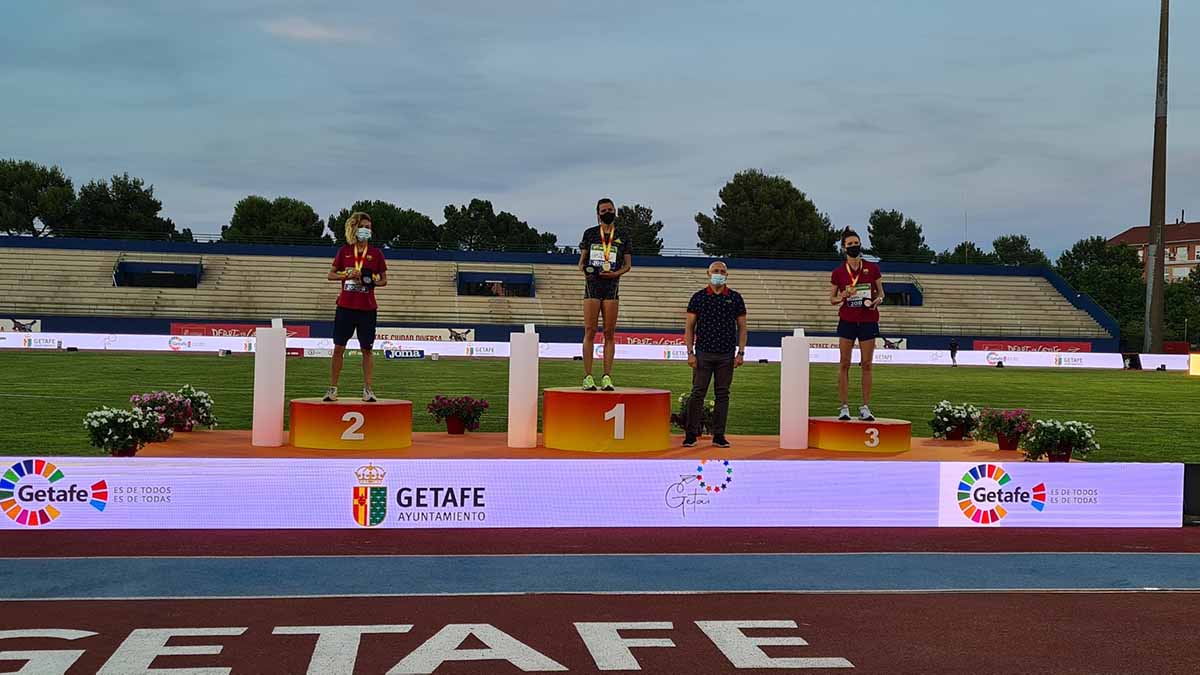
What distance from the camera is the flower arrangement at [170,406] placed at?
46.7 ft

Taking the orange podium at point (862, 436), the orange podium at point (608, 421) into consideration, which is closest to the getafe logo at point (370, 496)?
the orange podium at point (608, 421)

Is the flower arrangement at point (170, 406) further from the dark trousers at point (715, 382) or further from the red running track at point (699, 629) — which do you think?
the red running track at point (699, 629)

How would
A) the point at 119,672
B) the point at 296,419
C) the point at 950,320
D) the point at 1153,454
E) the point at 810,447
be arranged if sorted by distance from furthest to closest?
the point at 950,320, the point at 1153,454, the point at 810,447, the point at 296,419, the point at 119,672

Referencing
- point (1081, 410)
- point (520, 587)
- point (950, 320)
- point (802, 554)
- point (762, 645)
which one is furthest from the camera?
point (950, 320)

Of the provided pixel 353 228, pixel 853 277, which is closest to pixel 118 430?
pixel 353 228

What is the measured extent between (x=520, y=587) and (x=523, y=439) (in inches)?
224

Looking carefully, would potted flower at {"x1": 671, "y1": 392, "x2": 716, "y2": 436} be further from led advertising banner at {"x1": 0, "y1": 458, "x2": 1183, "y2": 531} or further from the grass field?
led advertising banner at {"x1": 0, "y1": 458, "x2": 1183, "y2": 531}

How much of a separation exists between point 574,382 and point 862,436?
50.9 feet

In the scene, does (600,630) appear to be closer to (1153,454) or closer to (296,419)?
(296,419)

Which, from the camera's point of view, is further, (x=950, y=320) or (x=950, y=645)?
(x=950, y=320)

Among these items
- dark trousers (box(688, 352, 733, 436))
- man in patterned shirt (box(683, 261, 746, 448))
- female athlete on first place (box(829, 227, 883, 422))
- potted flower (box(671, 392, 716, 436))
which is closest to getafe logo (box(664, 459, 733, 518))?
dark trousers (box(688, 352, 733, 436))

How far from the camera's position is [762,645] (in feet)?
21.4

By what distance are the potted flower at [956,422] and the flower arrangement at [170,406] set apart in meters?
10.3

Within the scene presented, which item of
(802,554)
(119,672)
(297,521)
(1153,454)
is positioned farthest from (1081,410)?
(119,672)
